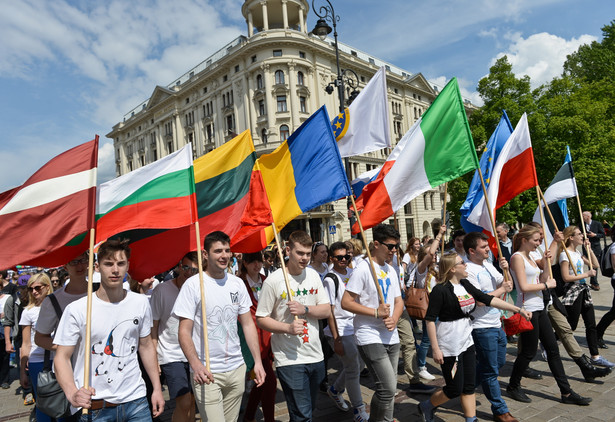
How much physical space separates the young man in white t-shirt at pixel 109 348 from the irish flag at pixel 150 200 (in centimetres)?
108

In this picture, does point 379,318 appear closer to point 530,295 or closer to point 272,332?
point 272,332

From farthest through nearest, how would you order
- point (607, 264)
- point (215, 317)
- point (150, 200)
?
1. point (607, 264)
2. point (150, 200)
3. point (215, 317)

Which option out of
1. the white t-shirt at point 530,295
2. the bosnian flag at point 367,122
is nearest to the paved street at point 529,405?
the white t-shirt at point 530,295

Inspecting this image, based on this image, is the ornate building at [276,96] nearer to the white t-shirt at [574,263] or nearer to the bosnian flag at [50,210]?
the white t-shirt at [574,263]

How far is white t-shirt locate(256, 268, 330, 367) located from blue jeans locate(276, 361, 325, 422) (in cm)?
5

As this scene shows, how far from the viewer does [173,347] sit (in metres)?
4.10

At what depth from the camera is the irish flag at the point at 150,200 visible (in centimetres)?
422

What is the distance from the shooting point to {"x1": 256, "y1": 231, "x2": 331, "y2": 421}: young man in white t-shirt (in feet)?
11.9

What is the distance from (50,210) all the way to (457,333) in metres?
3.82

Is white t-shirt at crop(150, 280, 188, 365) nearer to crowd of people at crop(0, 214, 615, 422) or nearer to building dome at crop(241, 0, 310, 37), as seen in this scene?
crowd of people at crop(0, 214, 615, 422)

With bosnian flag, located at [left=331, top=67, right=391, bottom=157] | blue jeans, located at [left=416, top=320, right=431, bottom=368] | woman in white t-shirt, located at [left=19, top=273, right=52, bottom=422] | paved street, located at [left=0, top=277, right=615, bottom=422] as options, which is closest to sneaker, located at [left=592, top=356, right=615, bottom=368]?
paved street, located at [left=0, top=277, right=615, bottom=422]

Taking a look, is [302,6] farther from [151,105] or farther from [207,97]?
[151,105]

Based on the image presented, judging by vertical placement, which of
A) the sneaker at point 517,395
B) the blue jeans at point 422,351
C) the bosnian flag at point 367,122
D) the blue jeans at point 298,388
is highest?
the bosnian flag at point 367,122

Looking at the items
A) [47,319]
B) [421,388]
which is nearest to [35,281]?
[47,319]
